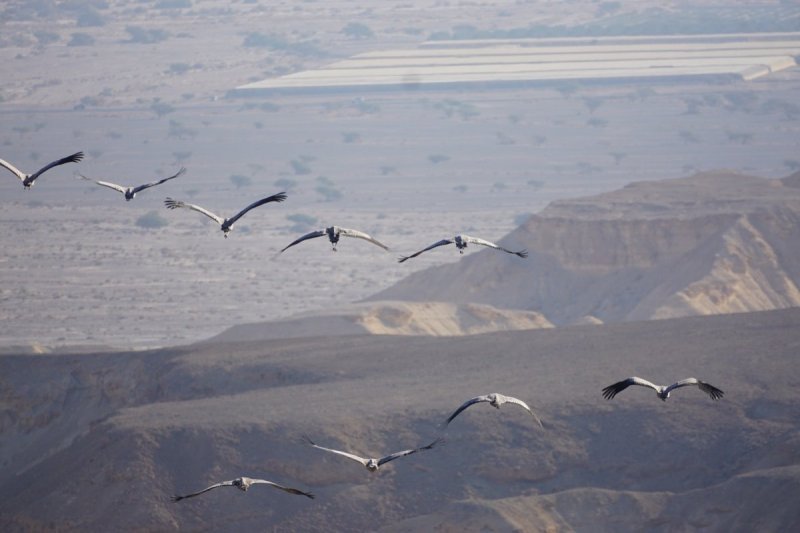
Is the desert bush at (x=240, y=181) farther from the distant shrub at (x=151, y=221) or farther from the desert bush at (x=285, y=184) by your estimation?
the distant shrub at (x=151, y=221)

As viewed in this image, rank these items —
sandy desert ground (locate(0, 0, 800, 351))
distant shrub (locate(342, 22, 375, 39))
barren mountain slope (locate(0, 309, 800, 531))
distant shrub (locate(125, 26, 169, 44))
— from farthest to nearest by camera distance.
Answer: distant shrub (locate(342, 22, 375, 39))
distant shrub (locate(125, 26, 169, 44))
sandy desert ground (locate(0, 0, 800, 351))
barren mountain slope (locate(0, 309, 800, 531))

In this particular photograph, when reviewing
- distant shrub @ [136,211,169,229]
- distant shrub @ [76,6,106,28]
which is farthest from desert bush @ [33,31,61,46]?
distant shrub @ [136,211,169,229]

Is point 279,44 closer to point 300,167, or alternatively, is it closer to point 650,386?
point 300,167

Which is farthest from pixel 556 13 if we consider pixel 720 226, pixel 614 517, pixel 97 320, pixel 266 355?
pixel 614 517

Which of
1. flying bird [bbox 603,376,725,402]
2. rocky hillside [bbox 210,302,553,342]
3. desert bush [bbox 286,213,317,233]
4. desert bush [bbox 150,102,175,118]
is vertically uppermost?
flying bird [bbox 603,376,725,402]

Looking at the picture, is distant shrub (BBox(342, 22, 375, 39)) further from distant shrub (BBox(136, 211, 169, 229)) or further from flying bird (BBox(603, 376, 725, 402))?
flying bird (BBox(603, 376, 725, 402))

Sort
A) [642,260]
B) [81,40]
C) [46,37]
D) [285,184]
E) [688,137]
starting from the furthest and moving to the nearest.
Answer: [46,37]
[81,40]
[688,137]
[285,184]
[642,260]

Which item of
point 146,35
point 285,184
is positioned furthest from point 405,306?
point 146,35
